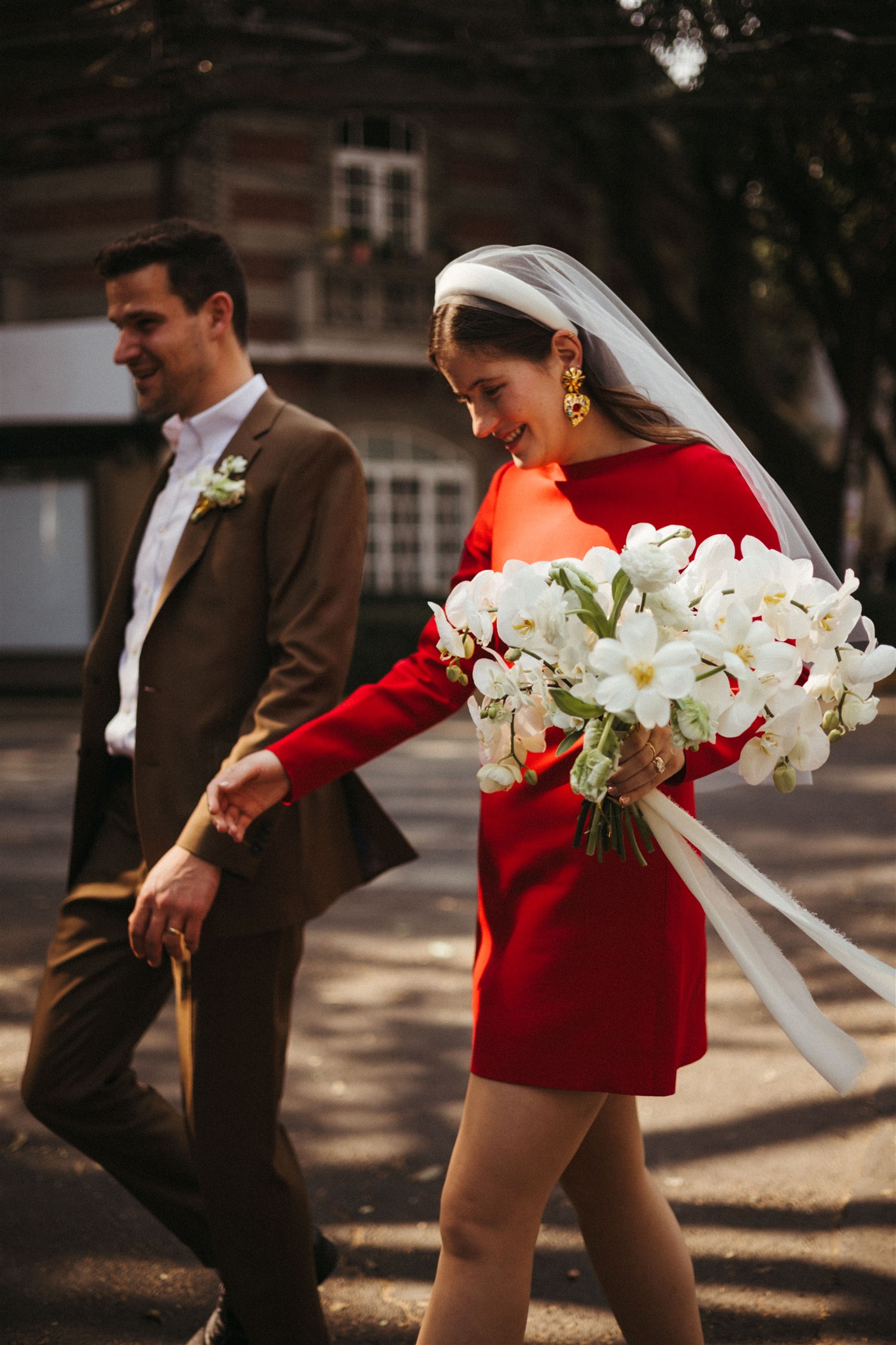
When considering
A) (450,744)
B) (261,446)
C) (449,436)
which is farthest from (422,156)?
(261,446)

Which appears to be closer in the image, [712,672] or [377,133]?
[712,672]

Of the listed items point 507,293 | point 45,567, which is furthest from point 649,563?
point 45,567

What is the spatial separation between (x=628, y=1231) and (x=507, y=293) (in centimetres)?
162

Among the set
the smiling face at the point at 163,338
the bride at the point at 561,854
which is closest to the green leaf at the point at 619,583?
the bride at the point at 561,854

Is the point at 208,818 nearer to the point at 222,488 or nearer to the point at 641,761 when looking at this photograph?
the point at 222,488

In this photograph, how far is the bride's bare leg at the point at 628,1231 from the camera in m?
2.40

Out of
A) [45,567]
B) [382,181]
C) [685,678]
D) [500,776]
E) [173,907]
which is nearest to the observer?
[685,678]

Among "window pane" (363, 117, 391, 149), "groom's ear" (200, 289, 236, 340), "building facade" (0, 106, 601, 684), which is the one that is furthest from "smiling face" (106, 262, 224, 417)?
"window pane" (363, 117, 391, 149)

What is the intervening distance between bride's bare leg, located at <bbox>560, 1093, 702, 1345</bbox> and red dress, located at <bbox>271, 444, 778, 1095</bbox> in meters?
0.22

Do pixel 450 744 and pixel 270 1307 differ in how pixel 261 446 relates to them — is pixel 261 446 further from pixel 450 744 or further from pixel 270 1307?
pixel 450 744

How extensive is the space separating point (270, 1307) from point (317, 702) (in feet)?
3.87

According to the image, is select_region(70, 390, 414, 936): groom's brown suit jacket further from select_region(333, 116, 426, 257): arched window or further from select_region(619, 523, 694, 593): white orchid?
select_region(333, 116, 426, 257): arched window

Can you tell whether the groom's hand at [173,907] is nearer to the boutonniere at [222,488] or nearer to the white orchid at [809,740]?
A: the boutonniere at [222,488]

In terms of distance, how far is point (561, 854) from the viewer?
2234 millimetres
